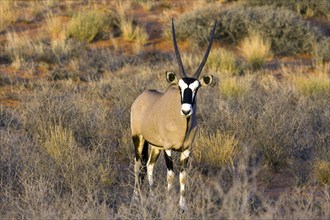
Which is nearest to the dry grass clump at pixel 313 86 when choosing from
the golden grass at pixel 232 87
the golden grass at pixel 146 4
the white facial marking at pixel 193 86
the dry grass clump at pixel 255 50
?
the golden grass at pixel 232 87

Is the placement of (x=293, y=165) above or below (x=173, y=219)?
below

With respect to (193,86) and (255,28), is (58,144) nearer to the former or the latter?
(193,86)

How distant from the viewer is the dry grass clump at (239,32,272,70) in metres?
16.6

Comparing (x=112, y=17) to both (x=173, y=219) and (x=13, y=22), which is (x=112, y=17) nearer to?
(x=13, y=22)

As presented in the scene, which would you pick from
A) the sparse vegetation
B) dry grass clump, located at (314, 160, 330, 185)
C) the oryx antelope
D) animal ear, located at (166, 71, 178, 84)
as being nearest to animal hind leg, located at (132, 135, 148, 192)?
the oryx antelope

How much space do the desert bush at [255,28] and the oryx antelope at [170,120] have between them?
1123 cm

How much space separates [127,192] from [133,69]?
8.50 metres

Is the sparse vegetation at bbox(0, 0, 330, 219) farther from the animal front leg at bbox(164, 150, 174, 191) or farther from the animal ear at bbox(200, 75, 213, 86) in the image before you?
the animal ear at bbox(200, 75, 213, 86)

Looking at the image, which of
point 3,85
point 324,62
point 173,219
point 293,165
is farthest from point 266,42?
point 173,219

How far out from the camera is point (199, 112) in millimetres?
10836

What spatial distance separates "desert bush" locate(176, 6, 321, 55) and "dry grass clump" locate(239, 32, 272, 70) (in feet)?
1.60

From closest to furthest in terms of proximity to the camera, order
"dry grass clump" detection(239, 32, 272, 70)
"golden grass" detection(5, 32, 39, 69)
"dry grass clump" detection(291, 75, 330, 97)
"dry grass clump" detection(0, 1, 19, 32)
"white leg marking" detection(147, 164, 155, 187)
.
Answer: "white leg marking" detection(147, 164, 155, 187) < "dry grass clump" detection(291, 75, 330, 97) < "golden grass" detection(5, 32, 39, 69) < "dry grass clump" detection(239, 32, 272, 70) < "dry grass clump" detection(0, 1, 19, 32)

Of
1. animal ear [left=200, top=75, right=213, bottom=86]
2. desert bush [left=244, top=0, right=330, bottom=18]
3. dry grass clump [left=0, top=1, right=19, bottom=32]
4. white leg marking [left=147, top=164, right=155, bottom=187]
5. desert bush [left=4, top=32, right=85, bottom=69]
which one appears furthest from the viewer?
desert bush [left=244, top=0, right=330, bottom=18]

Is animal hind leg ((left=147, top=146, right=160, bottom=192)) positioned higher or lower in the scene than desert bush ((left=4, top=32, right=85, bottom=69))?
higher
